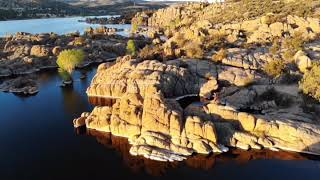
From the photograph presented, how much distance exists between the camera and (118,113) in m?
56.1

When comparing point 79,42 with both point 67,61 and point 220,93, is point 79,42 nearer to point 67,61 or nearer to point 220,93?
point 67,61

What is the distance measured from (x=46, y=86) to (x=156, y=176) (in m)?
51.5

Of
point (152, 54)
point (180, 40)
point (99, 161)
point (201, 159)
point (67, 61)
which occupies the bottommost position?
point (99, 161)

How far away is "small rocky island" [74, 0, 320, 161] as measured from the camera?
161 feet

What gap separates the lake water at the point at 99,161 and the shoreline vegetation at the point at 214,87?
1674 millimetres

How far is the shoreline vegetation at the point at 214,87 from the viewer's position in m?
49.2

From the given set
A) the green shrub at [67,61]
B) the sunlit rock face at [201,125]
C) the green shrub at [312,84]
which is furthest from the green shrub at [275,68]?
the green shrub at [67,61]

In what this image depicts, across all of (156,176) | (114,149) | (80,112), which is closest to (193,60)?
(80,112)

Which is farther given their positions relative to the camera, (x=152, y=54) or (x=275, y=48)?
(x=152, y=54)

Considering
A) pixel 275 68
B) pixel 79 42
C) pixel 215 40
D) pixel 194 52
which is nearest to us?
pixel 275 68

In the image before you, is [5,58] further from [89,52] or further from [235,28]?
[235,28]

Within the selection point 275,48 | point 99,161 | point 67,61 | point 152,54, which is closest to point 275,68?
point 275,48

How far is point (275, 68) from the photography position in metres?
72.8

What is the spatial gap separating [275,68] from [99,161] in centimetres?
4008
